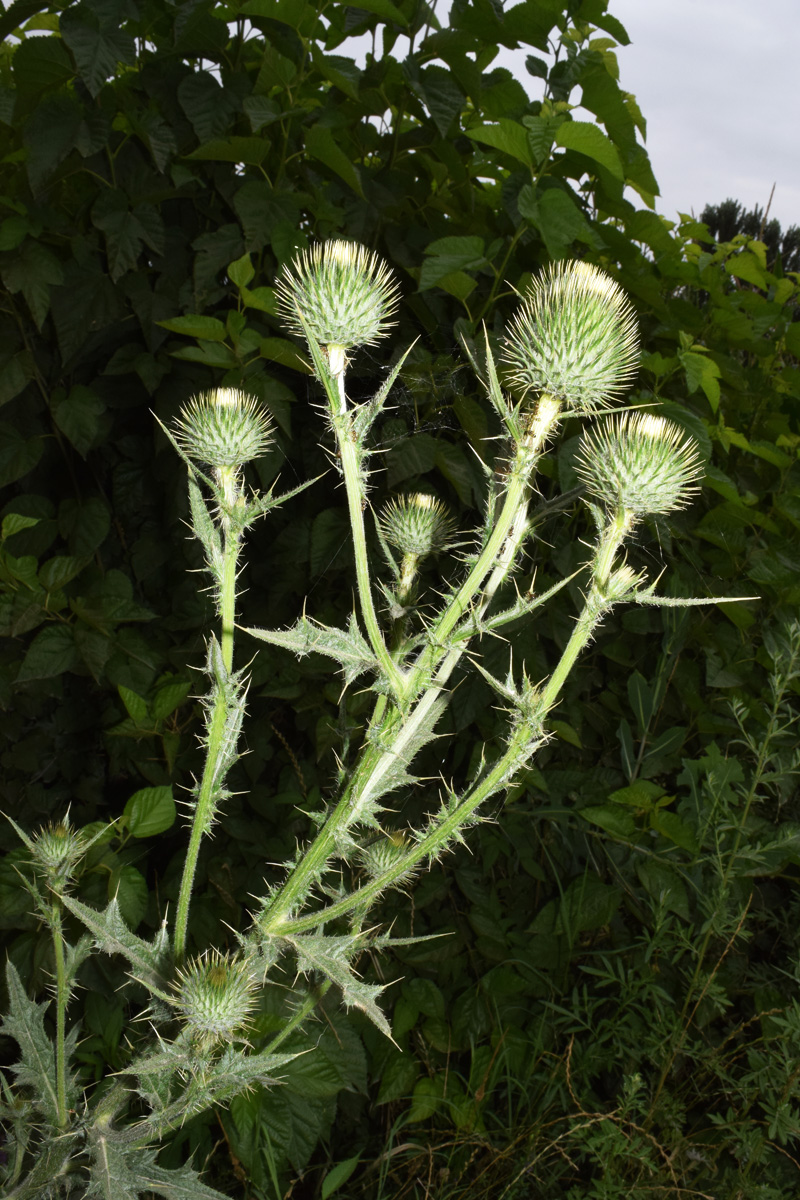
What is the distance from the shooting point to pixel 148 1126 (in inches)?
51.9

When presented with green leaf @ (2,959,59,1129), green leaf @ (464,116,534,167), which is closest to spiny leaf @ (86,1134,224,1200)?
green leaf @ (2,959,59,1129)

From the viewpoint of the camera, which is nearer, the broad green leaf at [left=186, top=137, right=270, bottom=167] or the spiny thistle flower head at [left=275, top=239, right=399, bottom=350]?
the spiny thistle flower head at [left=275, top=239, right=399, bottom=350]

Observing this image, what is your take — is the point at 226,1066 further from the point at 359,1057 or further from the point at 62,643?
the point at 359,1057

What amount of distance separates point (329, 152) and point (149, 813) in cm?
171

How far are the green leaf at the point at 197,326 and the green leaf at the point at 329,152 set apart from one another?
500 millimetres

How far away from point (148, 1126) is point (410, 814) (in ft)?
4.68

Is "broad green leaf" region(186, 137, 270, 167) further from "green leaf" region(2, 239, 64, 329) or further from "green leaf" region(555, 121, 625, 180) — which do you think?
"green leaf" region(555, 121, 625, 180)

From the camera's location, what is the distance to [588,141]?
2100 mm

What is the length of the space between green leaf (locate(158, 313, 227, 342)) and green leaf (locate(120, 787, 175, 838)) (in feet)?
3.72

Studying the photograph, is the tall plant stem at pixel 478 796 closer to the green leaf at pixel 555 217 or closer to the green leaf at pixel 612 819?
the green leaf at pixel 555 217

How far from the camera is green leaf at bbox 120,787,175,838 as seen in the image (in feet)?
6.60

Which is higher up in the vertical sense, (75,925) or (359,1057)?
(75,925)

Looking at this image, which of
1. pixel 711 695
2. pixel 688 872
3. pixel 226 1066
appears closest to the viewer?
pixel 226 1066

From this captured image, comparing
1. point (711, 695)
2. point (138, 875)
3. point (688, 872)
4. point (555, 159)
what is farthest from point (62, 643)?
point (711, 695)
